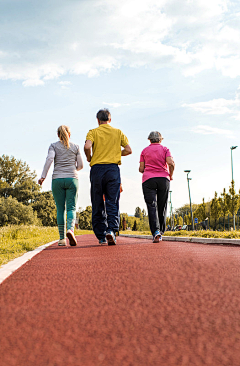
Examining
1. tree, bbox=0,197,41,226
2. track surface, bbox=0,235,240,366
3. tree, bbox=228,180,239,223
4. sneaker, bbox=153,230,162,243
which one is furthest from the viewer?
tree, bbox=0,197,41,226

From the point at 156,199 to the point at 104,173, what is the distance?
1.60 m

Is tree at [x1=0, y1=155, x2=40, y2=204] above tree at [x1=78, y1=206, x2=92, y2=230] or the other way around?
above

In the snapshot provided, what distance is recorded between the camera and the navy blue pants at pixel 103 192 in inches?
269

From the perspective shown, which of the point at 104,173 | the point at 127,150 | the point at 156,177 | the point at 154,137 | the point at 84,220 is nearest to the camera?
the point at 104,173

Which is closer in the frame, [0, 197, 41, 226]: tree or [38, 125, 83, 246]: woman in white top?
[38, 125, 83, 246]: woman in white top

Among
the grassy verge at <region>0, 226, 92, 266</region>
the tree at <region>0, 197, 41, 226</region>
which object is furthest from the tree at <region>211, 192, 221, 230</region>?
the grassy verge at <region>0, 226, 92, 266</region>

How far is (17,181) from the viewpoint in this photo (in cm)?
8356

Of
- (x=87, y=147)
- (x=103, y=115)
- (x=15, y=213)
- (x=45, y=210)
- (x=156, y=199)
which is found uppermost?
(x=45, y=210)

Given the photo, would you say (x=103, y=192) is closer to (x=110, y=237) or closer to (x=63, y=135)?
(x=110, y=237)

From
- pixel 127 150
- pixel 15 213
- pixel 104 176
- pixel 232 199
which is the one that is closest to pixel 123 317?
pixel 104 176

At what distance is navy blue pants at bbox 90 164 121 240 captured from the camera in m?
6.82

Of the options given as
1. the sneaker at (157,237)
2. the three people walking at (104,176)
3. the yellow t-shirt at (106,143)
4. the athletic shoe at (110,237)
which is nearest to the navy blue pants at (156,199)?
the three people walking at (104,176)

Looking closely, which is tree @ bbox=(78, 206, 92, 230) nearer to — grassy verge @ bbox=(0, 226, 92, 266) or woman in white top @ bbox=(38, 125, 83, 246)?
grassy verge @ bbox=(0, 226, 92, 266)

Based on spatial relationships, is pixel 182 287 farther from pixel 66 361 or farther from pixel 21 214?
pixel 21 214
